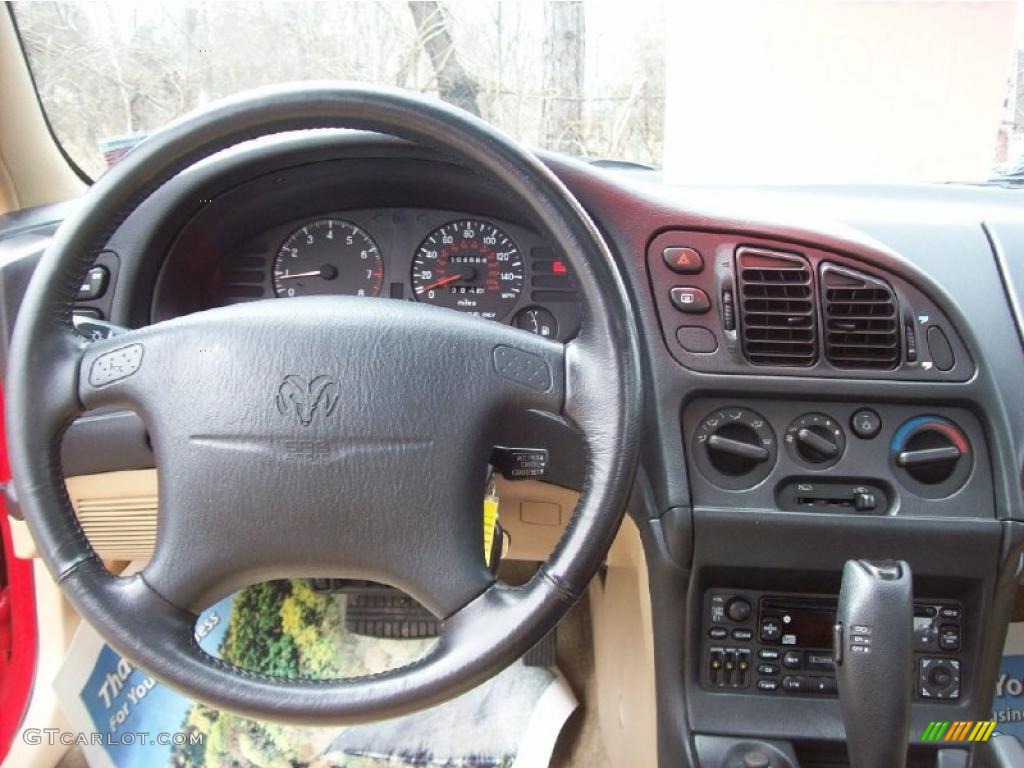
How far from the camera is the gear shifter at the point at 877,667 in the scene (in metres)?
0.96

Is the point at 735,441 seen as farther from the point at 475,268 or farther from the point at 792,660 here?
the point at 475,268

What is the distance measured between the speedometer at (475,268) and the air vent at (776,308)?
34 centimetres

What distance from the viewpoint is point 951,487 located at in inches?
45.4

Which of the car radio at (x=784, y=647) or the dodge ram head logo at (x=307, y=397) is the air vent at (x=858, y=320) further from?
the dodge ram head logo at (x=307, y=397)

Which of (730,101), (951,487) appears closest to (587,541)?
(951,487)

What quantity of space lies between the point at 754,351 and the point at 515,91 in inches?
22.3

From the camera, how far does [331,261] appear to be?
133 cm

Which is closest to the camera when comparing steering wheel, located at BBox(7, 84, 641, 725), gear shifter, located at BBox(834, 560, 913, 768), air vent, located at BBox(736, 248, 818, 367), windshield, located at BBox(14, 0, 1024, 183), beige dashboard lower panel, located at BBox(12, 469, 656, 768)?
steering wheel, located at BBox(7, 84, 641, 725)

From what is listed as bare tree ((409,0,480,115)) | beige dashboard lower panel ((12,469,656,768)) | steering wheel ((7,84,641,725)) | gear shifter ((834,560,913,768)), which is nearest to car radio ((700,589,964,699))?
beige dashboard lower panel ((12,469,656,768))

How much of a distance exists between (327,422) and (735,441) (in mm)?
565

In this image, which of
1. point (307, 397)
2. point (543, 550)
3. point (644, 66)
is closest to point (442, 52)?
point (644, 66)

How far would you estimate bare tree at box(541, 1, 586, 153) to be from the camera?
1.36 metres

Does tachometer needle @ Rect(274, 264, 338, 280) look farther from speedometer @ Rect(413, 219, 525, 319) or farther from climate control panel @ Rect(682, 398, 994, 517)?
climate control panel @ Rect(682, 398, 994, 517)

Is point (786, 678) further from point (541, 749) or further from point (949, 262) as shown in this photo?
point (541, 749)
